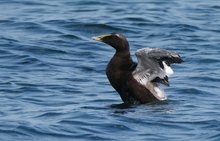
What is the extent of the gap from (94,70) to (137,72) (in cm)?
337

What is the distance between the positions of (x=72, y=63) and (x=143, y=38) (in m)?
3.25

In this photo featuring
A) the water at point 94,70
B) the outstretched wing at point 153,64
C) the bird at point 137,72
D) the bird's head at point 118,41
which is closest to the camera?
the water at point 94,70

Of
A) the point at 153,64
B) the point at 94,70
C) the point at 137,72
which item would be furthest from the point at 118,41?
the point at 94,70

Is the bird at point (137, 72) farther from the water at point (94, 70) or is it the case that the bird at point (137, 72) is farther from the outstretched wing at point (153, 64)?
the water at point (94, 70)

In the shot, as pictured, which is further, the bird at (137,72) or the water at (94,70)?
the bird at (137,72)

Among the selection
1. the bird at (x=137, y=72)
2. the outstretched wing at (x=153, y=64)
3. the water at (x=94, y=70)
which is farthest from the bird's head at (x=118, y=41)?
the water at (x=94, y=70)

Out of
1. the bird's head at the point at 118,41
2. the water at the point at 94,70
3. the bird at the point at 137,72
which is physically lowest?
the water at the point at 94,70

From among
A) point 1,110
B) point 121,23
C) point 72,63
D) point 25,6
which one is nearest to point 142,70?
point 1,110

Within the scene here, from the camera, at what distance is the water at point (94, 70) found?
525 inches

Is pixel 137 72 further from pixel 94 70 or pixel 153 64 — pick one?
pixel 94 70

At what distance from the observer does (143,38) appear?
22.0 m

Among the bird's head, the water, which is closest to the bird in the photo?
the bird's head

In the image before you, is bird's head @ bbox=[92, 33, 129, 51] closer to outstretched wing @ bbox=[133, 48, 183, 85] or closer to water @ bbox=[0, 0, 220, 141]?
outstretched wing @ bbox=[133, 48, 183, 85]

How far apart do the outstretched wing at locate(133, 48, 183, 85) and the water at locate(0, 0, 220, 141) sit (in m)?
0.50
